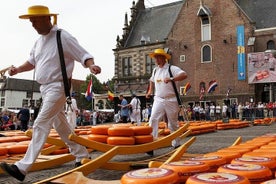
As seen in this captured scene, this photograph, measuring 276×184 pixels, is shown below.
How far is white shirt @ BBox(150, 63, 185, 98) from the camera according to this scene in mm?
6875

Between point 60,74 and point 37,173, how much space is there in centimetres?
148

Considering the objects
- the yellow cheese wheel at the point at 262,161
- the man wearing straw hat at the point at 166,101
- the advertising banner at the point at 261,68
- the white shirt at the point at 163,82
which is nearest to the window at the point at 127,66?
the advertising banner at the point at 261,68

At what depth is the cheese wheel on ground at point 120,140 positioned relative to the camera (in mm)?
5562

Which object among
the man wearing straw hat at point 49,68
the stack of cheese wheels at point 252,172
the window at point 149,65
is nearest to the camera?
the stack of cheese wheels at point 252,172

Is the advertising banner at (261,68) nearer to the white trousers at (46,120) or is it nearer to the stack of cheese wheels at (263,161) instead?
the white trousers at (46,120)

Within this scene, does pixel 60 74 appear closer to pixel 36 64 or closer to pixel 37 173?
pixel 36 64

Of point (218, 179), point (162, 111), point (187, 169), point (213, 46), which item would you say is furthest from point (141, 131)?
point (213, 46)

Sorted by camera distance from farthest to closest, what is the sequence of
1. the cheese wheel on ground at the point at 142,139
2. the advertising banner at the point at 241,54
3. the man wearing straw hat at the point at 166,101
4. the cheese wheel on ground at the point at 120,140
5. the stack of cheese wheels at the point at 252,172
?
the advertising banner at the point at 241,54 → the man wearing straw hat at the point at 166,101 → the cheese wheel on ground at the point at 142,139 → the cheese wheel on ground at the point at 120,140 → the stack of cheese wheels at the point at 252,172

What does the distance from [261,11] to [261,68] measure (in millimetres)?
8130

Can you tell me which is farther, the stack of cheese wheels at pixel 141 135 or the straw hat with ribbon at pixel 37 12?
the stack of cheese wheels at pixel 141 135

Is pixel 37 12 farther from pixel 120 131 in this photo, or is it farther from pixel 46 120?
pixel 120 131

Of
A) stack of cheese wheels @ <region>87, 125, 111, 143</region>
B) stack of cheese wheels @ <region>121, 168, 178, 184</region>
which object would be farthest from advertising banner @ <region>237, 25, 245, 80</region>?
stack of cheese wheels @ <region>121, 168, 178, 184</region>

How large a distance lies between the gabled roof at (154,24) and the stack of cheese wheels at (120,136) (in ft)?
128

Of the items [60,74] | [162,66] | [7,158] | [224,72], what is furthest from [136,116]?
[224,72]
